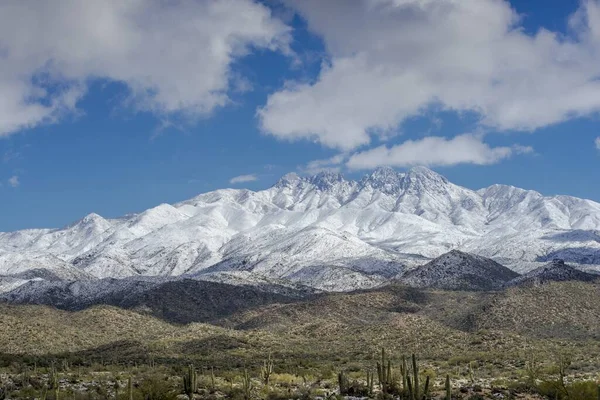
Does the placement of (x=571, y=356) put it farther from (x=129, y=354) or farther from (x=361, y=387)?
(x=129, y=354)

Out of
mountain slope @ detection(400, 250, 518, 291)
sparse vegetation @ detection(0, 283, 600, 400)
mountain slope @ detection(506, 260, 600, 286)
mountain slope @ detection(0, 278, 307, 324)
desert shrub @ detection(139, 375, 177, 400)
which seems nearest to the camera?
desert shrub @ detection(139, 375, 177, 400)

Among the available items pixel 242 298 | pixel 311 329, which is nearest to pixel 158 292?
pixel 242 298

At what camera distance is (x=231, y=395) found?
106ft

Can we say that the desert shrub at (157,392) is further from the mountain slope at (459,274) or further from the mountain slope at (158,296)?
the mountain slope at (459,274)

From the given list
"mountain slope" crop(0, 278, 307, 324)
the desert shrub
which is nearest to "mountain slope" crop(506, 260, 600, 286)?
"mountain slope" crop(0, 278, 307, 324)

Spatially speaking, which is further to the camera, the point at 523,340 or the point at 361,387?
the point at 523,340

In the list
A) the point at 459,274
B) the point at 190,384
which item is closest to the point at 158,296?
the point at 459,274

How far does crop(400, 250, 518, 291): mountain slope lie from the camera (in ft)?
477

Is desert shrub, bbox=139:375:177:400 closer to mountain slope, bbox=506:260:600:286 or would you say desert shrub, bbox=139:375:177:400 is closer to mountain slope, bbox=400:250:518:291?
mountain slope, bbox=506:260:600:286

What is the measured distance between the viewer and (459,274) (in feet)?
503

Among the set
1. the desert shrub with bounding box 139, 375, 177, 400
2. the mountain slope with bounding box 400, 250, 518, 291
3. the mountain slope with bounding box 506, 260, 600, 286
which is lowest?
the desert shrub with bounding box 139, 375, 177, 400

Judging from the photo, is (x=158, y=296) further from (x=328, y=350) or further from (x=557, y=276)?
(x=557, y=276)

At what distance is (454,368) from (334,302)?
60.7 metres

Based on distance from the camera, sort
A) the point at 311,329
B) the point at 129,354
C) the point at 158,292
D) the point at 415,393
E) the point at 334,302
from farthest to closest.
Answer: the point at 158,292, the point at 334,302, the point at 311,329, the point at 129,354, the point at 415,393
